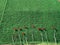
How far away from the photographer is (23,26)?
33.4 feet

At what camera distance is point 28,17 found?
1073 cm

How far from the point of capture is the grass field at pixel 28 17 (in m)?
9.78

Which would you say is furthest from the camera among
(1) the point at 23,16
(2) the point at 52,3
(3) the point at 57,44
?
(2) the point at 52,3

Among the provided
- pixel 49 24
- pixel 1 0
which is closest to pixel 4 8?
pixel 1 0

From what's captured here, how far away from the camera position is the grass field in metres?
9.78

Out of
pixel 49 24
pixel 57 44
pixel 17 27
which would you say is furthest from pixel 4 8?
pixel 57 44

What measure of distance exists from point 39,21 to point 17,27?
1.12 metres

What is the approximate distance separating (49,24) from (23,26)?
1.19m

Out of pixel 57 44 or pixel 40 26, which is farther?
pixel 40 26

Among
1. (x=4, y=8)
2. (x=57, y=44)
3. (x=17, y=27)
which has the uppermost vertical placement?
(x=4, y=8)

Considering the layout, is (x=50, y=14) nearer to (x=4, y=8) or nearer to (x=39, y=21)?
(x=39, y=21)

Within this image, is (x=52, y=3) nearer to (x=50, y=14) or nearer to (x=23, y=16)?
(x=50, y=14)

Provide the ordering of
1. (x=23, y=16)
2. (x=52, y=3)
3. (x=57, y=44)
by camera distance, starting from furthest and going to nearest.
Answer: (x=52, y=3) → (x=23, y=16) → (x=57, y=44)

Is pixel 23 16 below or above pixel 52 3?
below
